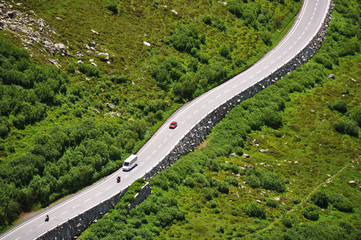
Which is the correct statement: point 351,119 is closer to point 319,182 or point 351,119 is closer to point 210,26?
point 319,182

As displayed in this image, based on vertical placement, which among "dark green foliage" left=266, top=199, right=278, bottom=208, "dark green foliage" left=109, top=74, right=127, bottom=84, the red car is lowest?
the red car

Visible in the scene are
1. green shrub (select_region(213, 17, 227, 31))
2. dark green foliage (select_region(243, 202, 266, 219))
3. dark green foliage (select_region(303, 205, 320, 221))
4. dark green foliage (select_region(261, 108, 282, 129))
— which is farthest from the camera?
green shrub (select_region(213, 17, 227, 31))

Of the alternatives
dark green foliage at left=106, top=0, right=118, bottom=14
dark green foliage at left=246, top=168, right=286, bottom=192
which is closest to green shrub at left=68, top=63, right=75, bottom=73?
dark green foliage at left=106, top=0, right=118, bottom=14

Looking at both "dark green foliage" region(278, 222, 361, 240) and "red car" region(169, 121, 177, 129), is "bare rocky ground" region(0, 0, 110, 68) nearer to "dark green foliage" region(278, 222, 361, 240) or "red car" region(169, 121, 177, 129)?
"red car" region(169, 121, 177, 129)

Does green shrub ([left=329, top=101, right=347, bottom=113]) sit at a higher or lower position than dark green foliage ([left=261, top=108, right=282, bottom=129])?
higher

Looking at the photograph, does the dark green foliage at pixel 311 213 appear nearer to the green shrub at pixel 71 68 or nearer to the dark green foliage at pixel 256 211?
the dark green foliage at pixel 256 211

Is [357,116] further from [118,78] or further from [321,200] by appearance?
[118,78]

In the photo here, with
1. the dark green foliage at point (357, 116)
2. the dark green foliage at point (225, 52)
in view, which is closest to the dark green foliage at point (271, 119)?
the dark green foliage at point (357, 116)
